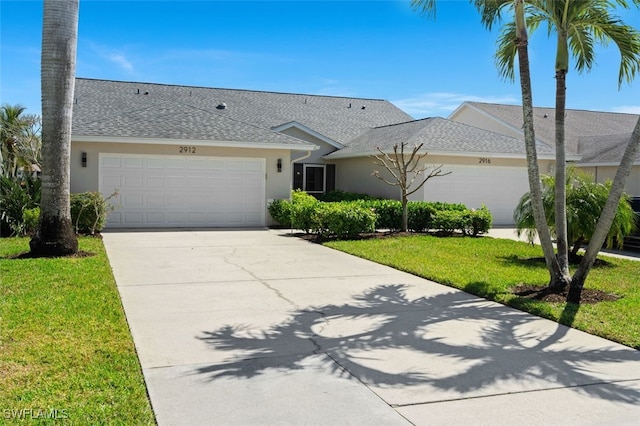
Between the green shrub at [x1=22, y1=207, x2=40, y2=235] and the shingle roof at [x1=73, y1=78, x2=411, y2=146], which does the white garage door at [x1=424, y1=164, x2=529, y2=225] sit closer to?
the shingle roof at [x1=73, y1=78, x2=411, y2=146]

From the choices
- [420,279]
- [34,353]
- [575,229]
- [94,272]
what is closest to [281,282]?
[420,279]

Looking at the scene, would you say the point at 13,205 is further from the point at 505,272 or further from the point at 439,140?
the point at 439,140

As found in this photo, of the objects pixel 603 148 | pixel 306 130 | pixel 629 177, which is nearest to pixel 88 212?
pixel 306 130

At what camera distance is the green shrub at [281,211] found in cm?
1744

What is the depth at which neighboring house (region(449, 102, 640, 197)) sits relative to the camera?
72.3ft

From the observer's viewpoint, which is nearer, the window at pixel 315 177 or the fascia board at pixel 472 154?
the fascia board at pixel 472 154

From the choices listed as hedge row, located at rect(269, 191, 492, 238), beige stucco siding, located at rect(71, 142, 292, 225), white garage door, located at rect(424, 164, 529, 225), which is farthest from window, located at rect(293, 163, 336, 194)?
white garage door, located at rect(424, 164, 529, 225)

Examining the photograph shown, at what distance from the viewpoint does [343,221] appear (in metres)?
14.8

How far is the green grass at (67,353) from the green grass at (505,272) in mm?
4893

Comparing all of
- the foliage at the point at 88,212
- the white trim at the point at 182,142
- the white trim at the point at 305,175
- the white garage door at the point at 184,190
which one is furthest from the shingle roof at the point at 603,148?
the foliage at the point at 88,212

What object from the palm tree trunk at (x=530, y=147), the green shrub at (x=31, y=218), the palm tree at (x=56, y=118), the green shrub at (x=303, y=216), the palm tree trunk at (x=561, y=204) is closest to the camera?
the palm tree trunk at (x=530, y=147)

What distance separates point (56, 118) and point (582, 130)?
81.9 ft

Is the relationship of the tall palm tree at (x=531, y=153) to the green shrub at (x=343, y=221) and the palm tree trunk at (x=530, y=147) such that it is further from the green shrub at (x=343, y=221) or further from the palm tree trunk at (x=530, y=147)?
the green shrub at (x=343, y=221)

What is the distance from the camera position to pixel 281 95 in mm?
28266
